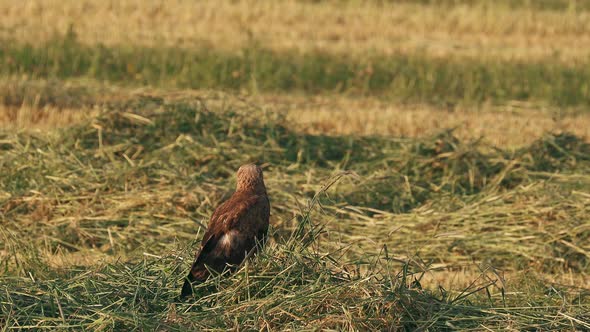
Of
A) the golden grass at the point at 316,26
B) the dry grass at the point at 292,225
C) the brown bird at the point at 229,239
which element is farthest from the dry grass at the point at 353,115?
the brown bird at the point at 229,239

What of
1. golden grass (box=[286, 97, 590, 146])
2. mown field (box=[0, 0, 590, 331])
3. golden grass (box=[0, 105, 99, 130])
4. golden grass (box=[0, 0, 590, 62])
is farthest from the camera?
golden grass (box=[0, 0, 590, 62])

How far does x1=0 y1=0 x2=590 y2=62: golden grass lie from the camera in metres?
16.2

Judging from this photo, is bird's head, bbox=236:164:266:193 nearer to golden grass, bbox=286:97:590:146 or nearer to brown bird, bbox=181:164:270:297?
brown bird, bbox=181:164:270:297

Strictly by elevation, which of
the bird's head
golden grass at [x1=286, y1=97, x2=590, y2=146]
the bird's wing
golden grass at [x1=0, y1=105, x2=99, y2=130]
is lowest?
golden grass at [x1=286, y1=97, x2=590, y2=146]

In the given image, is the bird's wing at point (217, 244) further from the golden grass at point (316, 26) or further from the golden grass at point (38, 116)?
the golden grass at point (316, 26)

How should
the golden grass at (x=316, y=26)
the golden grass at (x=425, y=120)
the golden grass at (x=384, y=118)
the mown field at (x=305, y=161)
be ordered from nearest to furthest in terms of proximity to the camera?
the mown field at (x=305, y=161) < the golden grass at (x=384, y=118) < the golden grass at (x=425, y=120) < the golden grass at (x=316, y=26)

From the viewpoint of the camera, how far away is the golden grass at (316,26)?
1616 centimetres

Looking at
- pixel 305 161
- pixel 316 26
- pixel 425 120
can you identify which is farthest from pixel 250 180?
pixel 316 26

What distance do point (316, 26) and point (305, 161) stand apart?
28.7 ft

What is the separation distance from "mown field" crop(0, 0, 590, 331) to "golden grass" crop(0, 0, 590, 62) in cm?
6

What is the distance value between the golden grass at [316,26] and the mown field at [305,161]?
0.06 m

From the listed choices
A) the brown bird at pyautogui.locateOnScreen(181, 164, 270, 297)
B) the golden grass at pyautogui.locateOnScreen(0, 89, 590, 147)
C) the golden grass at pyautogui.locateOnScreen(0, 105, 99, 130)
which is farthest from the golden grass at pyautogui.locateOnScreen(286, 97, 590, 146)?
the brown bird at pyautogui.locateOnScreen(181, 164, 270, 297)

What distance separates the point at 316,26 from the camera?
59.0 ft

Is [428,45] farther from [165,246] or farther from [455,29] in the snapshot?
[165,246]
